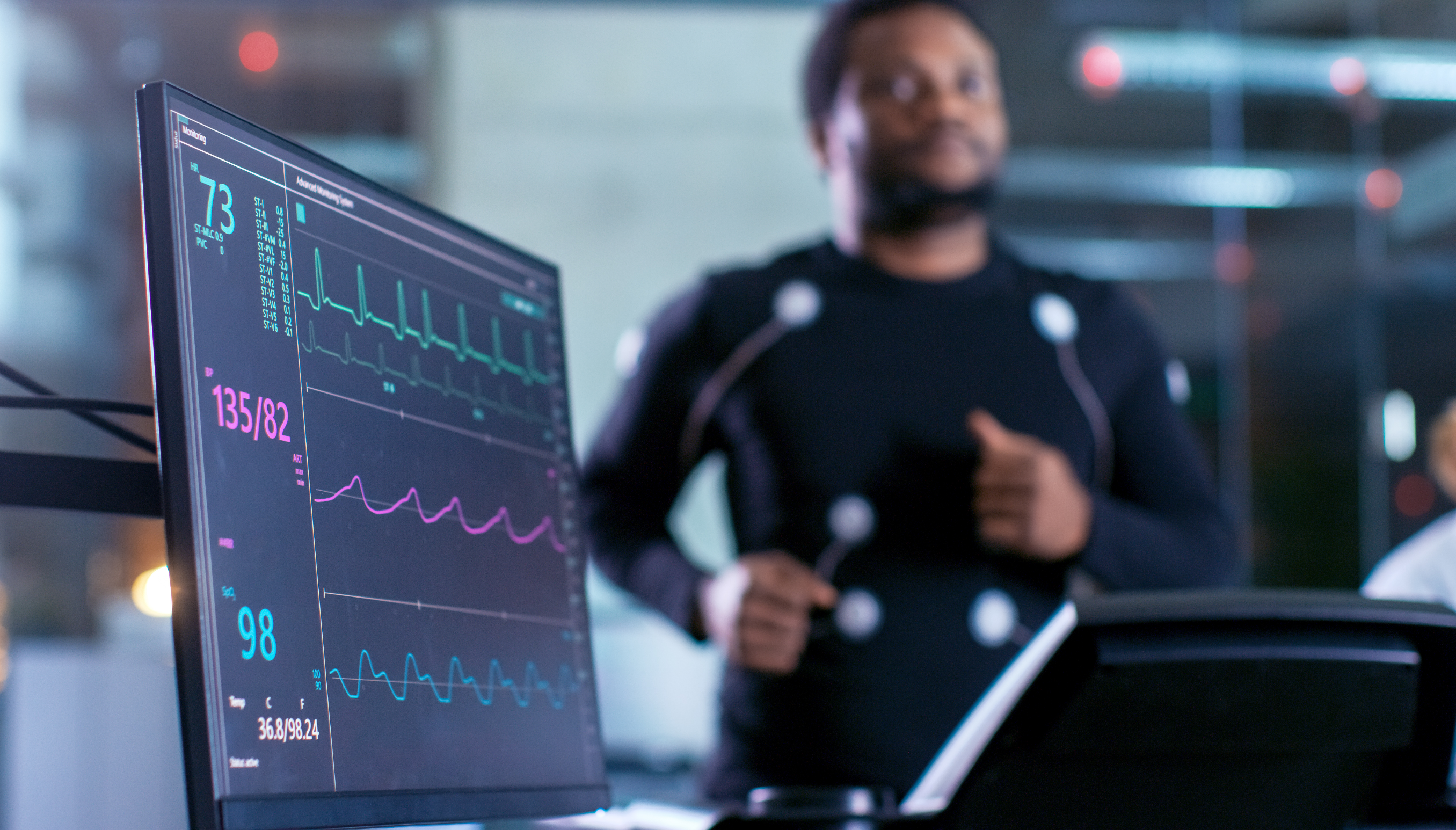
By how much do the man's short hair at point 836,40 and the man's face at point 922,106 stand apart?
0.02 metres

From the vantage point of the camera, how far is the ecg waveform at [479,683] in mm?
773

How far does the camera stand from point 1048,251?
16.7 ft

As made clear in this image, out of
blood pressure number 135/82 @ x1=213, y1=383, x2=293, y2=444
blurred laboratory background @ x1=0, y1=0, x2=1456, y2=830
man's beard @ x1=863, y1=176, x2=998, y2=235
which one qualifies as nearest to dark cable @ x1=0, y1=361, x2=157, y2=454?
blood pressure number 135/82 @ x1=213, y1=383, x2=293, y2=444

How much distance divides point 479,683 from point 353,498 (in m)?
0.15

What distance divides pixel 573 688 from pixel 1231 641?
1.35 feet

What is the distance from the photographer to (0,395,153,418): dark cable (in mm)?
798

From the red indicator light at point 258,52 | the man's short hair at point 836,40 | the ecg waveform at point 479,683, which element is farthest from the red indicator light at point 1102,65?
the ecg waveform at point 479,683

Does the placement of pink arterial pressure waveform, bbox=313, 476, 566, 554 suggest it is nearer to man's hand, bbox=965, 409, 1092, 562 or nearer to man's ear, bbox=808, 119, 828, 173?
man's hand, bbox=965, 409, 1092, 562

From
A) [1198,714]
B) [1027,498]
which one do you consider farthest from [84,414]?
[1027,498]

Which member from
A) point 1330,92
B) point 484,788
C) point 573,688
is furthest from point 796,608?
point 1330,92

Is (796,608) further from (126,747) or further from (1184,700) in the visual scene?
(126,747)

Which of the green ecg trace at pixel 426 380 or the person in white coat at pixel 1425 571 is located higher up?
the green ecg trace at pixel 426 380

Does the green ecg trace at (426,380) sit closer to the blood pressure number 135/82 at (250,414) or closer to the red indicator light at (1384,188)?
the blood pressure number 135/82 at (250,414)

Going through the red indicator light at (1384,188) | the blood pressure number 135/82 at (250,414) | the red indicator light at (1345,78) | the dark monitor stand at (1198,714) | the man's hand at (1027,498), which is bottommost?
the dark monitor stand at (1198,714)
